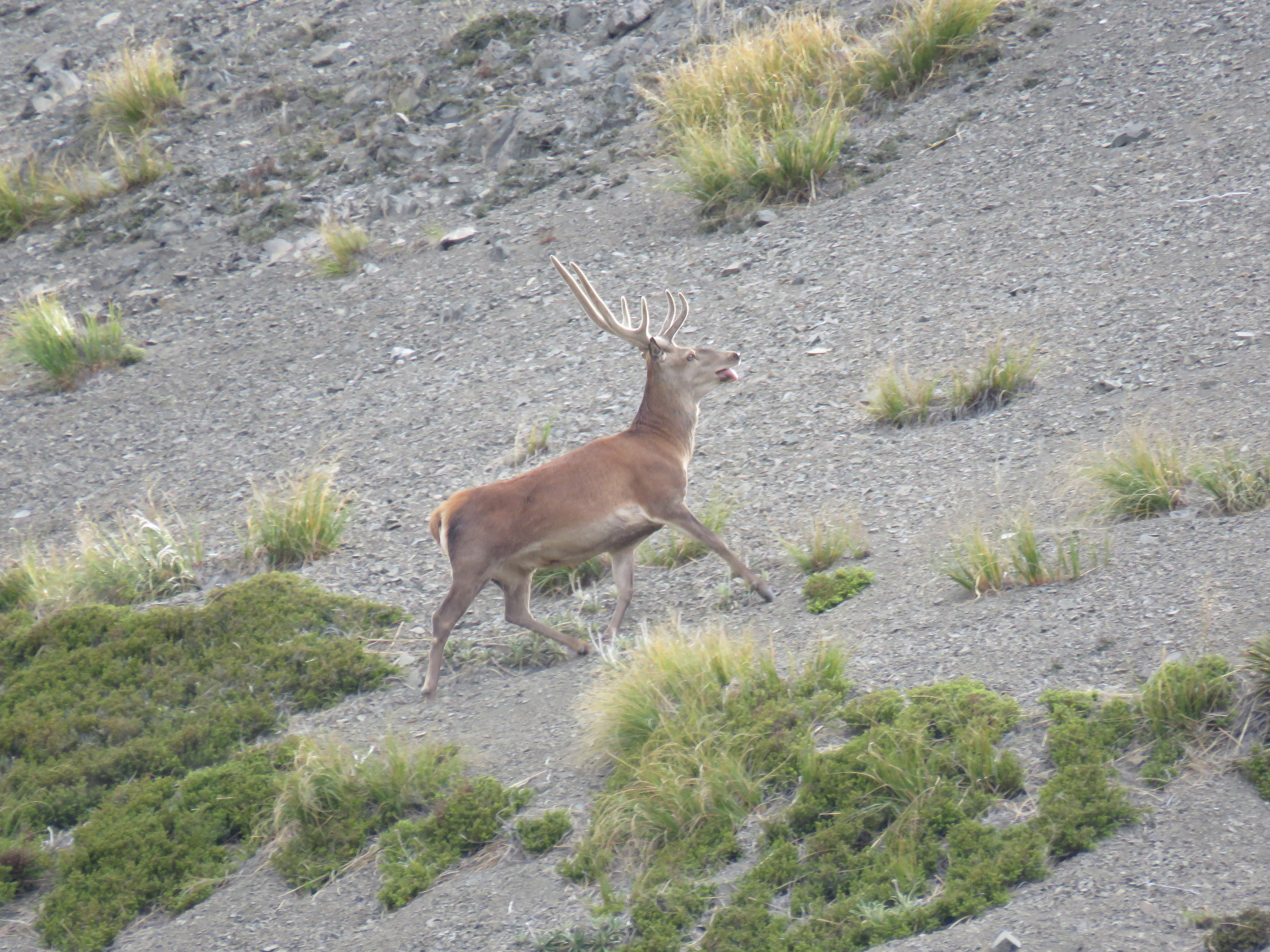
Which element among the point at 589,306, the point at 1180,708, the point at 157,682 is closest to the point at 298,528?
the point at 157,682

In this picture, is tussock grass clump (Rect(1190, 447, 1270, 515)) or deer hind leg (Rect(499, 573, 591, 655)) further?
deer hind leg (Rect(499, 573, 591, 655))

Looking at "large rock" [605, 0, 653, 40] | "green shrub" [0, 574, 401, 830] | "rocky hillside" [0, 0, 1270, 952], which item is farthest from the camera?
"large rock" [605, 0, 653, 40]

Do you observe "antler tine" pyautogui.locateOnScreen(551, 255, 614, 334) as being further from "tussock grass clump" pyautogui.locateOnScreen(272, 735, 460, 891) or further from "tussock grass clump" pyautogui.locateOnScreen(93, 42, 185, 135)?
"tussock grass clump" pyautogui.locateOnScreen(93, 42, 185, 135)

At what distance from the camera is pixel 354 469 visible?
10.8 metres

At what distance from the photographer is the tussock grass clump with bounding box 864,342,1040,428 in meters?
8.96

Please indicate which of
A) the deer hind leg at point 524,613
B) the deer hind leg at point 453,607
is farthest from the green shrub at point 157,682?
the deer hind leg at point 524,613

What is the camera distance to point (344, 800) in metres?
6.16

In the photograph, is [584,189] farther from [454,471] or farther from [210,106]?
[210,106]

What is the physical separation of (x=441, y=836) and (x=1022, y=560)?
10.3 feet

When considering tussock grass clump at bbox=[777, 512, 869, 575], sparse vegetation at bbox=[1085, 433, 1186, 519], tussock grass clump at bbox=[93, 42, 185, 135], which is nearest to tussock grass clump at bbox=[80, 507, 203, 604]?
tussock grass clump at bbox=[777, 512, 869, 575]

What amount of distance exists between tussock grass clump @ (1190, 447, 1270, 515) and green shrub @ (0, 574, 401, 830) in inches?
180

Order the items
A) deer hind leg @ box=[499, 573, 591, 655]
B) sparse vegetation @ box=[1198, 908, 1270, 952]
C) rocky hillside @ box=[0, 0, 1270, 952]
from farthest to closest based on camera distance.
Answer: deer hind leg @ box=[499, 573, 591, 655] < rocky hillside @ box=[0, 0, 1270, 952] < sparse vegetation @ box=[1198, 908, 1270, 952]

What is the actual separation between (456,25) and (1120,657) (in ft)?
49.7

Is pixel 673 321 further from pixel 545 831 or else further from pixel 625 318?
pixel 545 831
